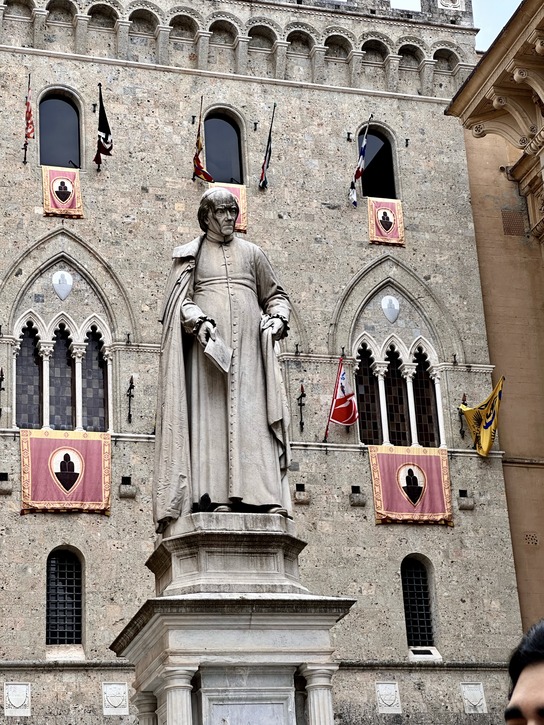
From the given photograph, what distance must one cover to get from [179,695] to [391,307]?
14139 millimetres

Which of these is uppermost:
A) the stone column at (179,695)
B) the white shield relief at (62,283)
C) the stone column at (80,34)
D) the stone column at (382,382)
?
the stone column at (80,34)

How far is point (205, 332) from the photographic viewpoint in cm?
790

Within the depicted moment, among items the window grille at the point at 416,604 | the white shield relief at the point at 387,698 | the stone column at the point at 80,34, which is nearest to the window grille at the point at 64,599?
the white shield relief at the point at 387,698

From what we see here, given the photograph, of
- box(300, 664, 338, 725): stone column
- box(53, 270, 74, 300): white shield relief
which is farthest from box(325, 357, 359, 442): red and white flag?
box(300, 664, 338, 725): stone column

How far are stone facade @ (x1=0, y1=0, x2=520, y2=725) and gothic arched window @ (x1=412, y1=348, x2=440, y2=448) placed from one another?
20 centimetres

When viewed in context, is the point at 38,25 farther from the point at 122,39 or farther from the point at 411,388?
the point at 411,388

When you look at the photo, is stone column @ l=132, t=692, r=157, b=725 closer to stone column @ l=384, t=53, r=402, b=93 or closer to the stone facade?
the stone facade

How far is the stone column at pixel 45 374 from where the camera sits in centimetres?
1834

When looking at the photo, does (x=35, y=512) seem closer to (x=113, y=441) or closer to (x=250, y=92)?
(x=113, y=441)

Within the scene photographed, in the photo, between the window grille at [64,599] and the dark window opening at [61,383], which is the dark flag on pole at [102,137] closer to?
the dark window opening at [61,383]

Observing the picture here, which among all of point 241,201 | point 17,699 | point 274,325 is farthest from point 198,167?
point 274,325

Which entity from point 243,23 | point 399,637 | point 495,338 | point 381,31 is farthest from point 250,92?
point 399,637

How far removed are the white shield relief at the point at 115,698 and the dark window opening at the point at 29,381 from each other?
382 centimetres

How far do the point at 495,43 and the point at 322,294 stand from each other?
15.0 ft
